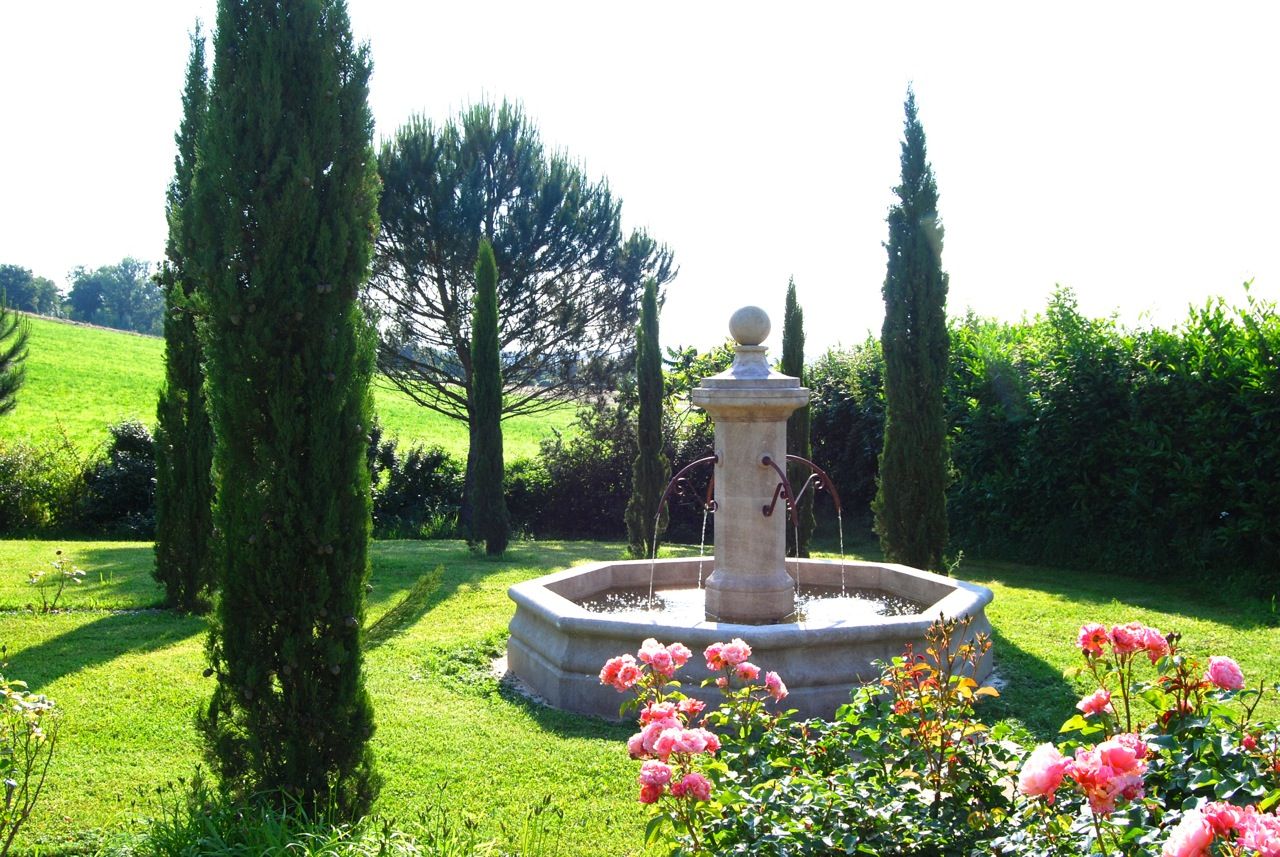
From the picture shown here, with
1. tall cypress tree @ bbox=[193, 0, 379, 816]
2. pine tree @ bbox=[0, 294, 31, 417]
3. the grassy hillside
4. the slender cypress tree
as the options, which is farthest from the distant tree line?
tall cypress tree @ bbox=[193, 0, 379, 816]

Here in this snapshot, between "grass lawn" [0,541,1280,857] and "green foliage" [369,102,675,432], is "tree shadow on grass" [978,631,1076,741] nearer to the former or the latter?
"grass lawn" [0,541,1280,857]

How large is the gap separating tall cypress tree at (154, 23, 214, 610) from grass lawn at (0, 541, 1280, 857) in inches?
17.8

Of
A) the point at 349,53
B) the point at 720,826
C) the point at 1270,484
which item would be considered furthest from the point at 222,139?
the point at 1270,484

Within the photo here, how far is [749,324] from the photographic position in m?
7.13

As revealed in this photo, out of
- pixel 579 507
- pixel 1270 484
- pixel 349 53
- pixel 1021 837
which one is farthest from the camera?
pixel 579 507

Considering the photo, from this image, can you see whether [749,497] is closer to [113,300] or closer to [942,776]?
[942,776]

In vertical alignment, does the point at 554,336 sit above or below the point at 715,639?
above

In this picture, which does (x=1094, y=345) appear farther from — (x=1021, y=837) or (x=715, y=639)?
(x=1021, y=837)

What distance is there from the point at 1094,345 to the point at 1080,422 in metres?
0.97

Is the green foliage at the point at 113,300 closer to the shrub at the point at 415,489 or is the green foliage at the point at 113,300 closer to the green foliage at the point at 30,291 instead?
the green foliage at the point at 30,291

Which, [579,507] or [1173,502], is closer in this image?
[1173,502]

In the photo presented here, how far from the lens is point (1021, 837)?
2826 mm

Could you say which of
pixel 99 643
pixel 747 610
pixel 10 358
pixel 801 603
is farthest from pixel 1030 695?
pixel 10 358

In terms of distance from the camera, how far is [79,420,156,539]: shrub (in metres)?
16.4
